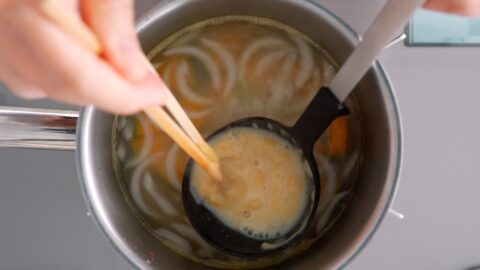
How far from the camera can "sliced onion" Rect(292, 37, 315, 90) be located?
0.63 m

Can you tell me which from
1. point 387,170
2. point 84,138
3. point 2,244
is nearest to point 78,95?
point 84,138

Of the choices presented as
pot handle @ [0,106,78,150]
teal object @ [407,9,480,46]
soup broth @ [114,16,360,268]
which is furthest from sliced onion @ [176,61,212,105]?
teal object @ [407,9,480,46]

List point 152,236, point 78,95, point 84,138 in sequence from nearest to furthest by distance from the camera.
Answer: point 78,95 < point 84,138 < point 152,236

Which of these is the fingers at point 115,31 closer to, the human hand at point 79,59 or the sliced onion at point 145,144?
the human hand at point 79,59

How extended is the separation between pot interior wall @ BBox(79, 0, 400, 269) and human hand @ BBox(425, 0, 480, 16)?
0.30 ft

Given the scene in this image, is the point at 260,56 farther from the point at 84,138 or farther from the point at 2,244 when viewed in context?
the point at 2,244

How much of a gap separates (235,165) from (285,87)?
113 millimetres

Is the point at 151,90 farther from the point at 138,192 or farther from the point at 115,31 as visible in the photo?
the point at 138,192

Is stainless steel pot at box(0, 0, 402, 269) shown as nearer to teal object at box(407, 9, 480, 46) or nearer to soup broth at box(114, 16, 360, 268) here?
soup broth at box(114, 16, 360, 268)

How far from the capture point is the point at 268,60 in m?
0.64

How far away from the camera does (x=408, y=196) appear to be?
2.16ft

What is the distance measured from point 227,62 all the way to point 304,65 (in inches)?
3.3

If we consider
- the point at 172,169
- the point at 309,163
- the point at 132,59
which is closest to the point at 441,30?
the point at 309,163

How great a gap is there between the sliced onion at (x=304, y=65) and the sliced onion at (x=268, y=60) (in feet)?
0.07
